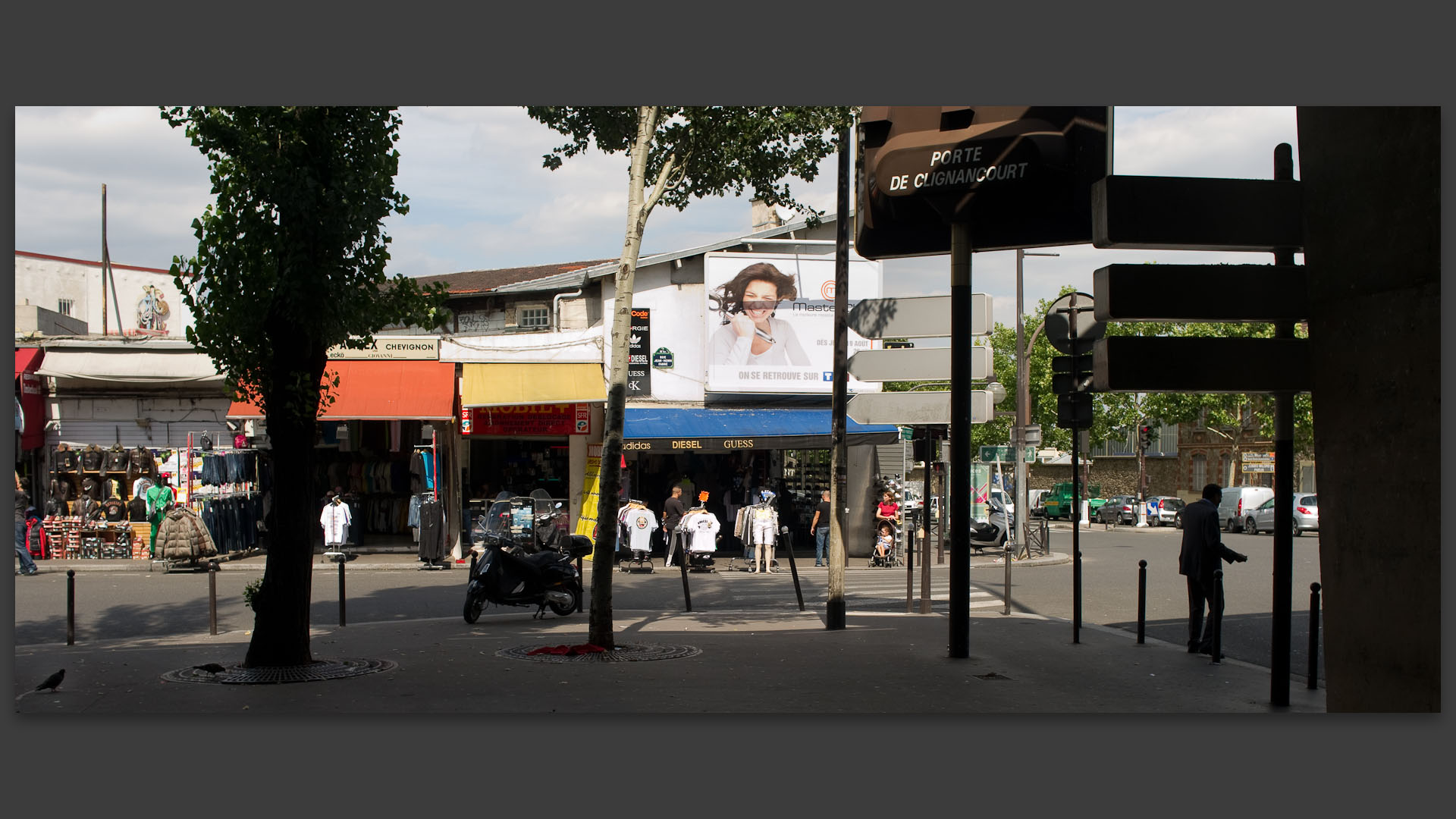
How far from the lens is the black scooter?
1445 centimetres

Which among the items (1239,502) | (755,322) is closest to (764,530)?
(755,322)

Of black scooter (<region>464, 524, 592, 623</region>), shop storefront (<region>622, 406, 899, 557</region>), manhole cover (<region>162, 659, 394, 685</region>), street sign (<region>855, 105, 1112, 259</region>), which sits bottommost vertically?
manhole cover (<region>162, 659, 394, 685</region>)

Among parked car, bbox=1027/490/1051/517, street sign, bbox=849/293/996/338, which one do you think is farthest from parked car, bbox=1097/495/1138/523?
street sign, bbox=849/293/996/338

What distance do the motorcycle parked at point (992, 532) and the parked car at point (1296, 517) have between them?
33.9 feet

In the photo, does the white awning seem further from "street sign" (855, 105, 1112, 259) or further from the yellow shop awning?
"street sign" (855, 105, 1112, 259)

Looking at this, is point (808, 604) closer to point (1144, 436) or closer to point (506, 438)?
point (506, 438)

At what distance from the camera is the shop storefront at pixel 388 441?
22.8m

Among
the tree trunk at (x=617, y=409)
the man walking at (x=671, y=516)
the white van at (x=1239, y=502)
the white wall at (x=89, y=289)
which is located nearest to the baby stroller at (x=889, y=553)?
the man walking at (x=671, y=516)

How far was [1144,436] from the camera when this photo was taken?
158 ft

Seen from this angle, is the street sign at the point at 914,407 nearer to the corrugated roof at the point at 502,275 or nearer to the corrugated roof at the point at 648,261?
the corrugated roof at the point at 648,261

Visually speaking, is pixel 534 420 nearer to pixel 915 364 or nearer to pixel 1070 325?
pixel 915 364

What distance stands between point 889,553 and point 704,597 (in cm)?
744

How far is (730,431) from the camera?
24.0m

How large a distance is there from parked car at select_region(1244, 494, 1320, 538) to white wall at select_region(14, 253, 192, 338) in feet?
108
